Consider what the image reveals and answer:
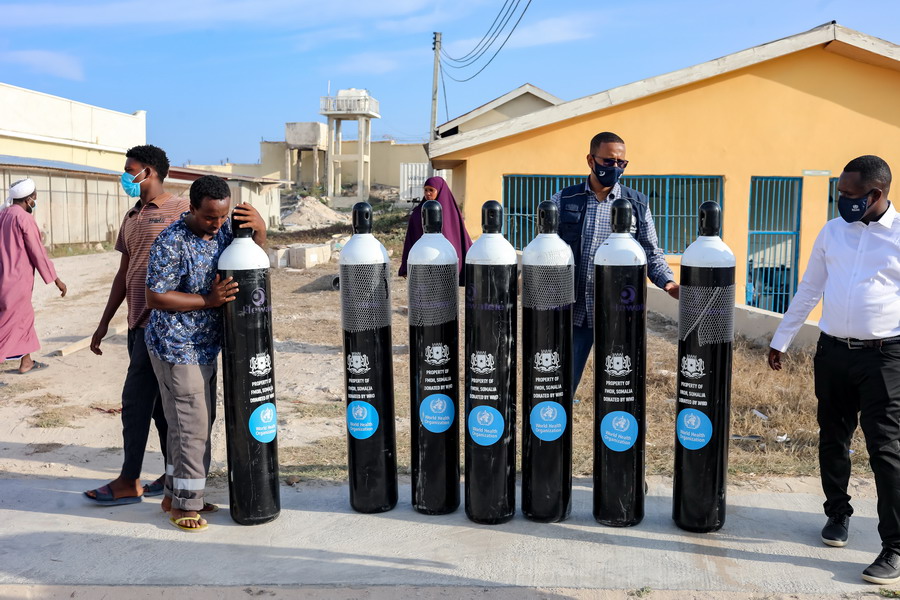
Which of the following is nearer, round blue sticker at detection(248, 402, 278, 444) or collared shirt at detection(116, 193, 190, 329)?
round blue sticker at detection(248, 402, 278, 444)

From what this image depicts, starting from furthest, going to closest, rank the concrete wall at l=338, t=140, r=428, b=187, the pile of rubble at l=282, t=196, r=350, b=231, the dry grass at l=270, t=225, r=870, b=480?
the concrete wall at l=338, t=140, r=428, b=187 → the pile of rubble at l=282, t=196, r=350, b=231 → the dry grass at l=270, t=225, r=870, b=480

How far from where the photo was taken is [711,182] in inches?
563

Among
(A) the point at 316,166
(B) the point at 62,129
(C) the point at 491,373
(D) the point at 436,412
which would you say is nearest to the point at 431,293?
(C) the point at 491,373

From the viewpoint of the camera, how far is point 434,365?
12.8 ft

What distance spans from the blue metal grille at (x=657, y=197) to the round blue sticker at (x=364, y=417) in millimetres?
10411

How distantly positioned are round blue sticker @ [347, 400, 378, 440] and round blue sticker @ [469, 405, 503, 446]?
0.52 meters

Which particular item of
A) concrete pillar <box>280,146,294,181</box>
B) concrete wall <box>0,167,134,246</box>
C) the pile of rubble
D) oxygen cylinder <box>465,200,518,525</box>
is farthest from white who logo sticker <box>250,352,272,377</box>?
concrete pillar <box>280,146,294,181</box>

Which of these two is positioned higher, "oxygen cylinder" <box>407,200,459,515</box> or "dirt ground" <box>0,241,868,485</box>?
"oxygen cylinder" <box>407,200,459,515</box>

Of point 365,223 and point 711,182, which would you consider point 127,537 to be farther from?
point 711,182

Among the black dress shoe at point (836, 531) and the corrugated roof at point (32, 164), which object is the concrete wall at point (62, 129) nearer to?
the corrugated roof at point (32, 164)

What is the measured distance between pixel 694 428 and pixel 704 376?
10.3 inches

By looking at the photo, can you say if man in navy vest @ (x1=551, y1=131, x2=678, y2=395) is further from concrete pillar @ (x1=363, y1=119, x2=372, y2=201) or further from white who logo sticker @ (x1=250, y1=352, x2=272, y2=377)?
concrete pillar @ (x1=363, y1=119, x2=372, y2=201)

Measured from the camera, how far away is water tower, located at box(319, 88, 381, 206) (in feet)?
151

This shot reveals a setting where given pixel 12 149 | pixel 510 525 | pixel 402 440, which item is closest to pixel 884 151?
pixel 402 440
